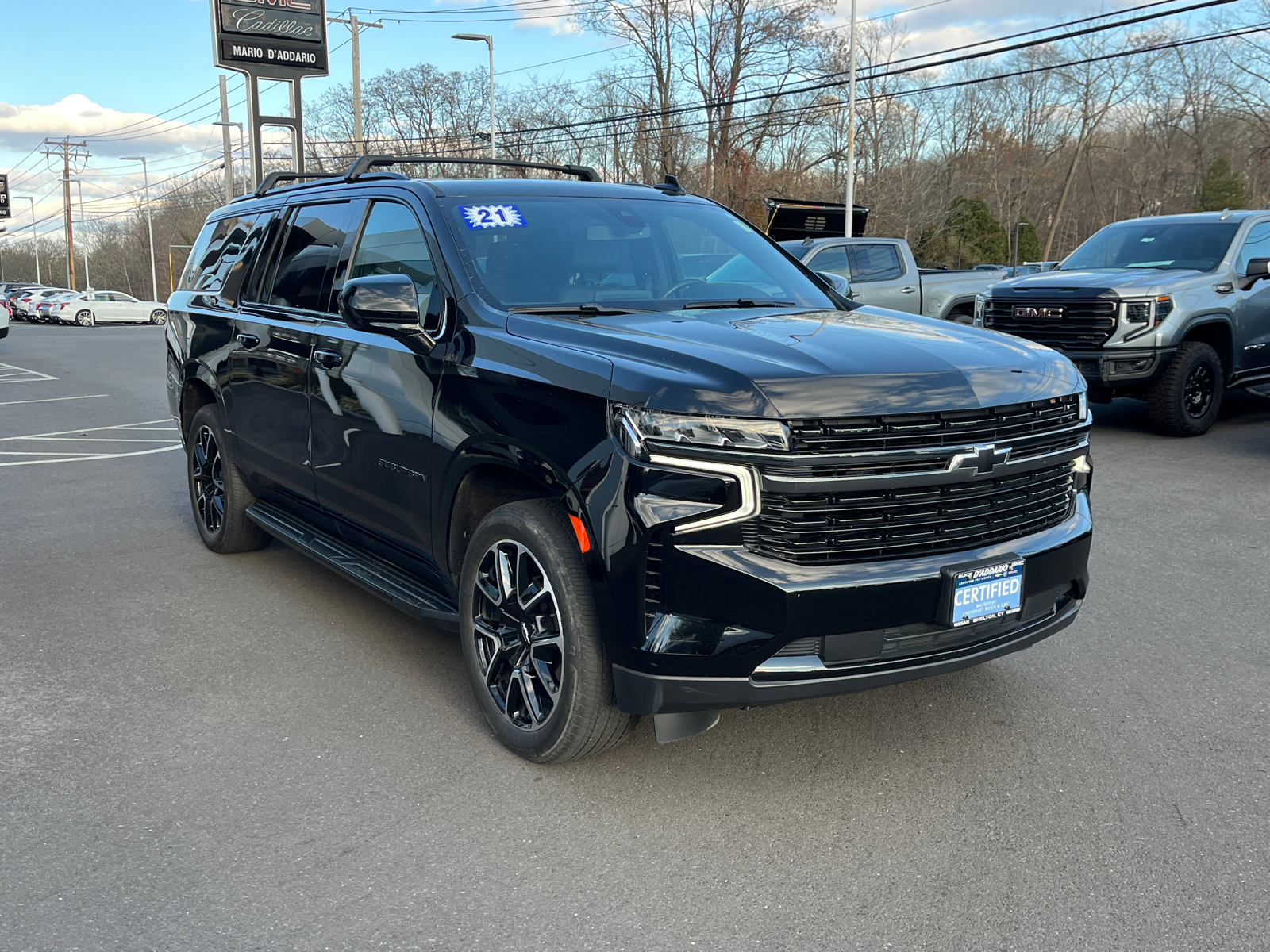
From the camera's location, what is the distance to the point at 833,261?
14047 millimetres

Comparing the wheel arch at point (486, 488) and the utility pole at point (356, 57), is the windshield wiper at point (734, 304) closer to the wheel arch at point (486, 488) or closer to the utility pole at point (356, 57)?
the wheel arch at point (486, 488)

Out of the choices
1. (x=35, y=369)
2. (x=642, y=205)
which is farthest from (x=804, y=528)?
(x=35, y=369)

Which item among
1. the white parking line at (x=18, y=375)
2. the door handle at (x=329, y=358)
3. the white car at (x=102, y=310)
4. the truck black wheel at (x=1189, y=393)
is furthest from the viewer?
the white car at (x=102, y=310)

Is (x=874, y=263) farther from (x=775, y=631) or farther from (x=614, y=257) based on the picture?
(x=775, y=631)

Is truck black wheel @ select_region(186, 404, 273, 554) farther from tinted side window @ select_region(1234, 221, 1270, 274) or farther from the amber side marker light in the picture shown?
tinted side window @ select_region(1234, 221, 1270, 274)

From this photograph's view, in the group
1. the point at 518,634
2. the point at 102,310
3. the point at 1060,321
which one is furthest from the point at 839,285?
the point at 102,310

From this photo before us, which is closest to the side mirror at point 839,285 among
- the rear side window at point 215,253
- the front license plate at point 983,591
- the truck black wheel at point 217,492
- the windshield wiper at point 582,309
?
the windshield wiper at point 582,309

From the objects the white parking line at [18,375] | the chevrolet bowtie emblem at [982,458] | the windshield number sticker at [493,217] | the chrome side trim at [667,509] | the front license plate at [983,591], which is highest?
the windshield number sticker at [493,217]

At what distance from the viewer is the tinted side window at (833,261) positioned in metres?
13.9

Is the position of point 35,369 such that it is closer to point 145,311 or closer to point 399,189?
point 399,189

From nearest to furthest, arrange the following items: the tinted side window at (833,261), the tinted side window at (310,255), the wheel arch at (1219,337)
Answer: the tinted side window at (310,255), the wheel arch at (1219,337), the tinted side window at (833,261)

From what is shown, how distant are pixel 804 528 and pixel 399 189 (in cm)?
245

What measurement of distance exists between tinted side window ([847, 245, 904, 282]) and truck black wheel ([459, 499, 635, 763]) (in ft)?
36.7

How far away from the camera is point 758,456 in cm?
301
